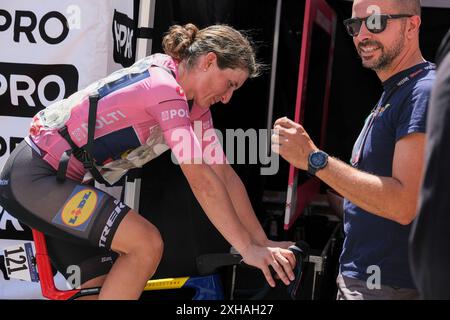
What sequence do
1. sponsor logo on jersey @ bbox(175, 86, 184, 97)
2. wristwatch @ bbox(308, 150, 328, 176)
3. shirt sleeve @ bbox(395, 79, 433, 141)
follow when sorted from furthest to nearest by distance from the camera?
sponsor logo on jersey @ bbox(175, 86, 184, 97), wristwatch @ bbox(308, 150, 328, 176), shirt sleeve @ bbox(395, 79, 433, 141)

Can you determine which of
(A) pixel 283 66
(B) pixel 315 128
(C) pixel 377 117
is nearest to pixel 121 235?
(C) pixel 377 117

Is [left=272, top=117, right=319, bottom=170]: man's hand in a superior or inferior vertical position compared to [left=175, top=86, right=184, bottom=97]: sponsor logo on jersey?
inferior

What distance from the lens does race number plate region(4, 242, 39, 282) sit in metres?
2.45

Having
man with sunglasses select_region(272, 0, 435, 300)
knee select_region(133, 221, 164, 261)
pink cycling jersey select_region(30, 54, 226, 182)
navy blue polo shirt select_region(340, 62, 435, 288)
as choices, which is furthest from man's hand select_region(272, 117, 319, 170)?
knee select_region(133, 221, 164, 261)

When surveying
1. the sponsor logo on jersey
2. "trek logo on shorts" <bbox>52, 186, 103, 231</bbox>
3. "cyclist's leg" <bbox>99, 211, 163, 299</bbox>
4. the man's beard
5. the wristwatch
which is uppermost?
the man's beard

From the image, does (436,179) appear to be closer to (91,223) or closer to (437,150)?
(437,150)

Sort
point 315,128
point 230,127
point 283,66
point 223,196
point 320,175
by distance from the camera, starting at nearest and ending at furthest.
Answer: point 320,175
point 223,196
point 230,127
point 315,128
point 283,66

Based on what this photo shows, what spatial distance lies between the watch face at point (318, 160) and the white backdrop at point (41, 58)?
152cm

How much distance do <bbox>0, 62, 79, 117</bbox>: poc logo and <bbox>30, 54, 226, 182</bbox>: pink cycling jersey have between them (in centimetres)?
78

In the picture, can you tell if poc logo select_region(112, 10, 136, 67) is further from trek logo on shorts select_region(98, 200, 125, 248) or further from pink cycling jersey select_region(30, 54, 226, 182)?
trek logo on shorts select_region(98, 200, 125, 248)

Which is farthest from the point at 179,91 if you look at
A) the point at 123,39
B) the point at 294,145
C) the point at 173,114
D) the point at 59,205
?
the point at 123,39

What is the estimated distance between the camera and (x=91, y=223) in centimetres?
220

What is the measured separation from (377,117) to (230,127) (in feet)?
5.28

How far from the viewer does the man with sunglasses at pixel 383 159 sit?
184cm
